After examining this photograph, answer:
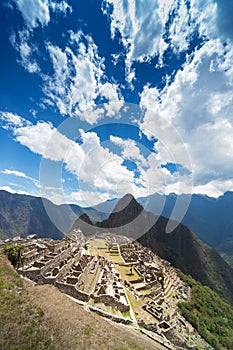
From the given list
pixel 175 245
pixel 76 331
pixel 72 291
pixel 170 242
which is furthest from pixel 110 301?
pixel 170 242

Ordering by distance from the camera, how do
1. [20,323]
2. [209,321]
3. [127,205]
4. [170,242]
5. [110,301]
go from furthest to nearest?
[127,205]
[170,242]
[209,321]
[110,301]
[20,323]

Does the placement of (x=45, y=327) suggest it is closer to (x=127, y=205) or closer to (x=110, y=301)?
(x=110, y=301)

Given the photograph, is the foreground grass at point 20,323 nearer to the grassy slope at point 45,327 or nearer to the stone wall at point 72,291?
the grassy slope at point 45,327

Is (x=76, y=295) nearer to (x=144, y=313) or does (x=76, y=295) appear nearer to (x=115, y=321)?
(x=115, y=321)

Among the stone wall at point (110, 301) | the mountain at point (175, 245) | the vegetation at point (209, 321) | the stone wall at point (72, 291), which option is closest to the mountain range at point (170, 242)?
the mountain at point (175, 245)

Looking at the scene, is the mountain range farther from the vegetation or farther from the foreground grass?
the foreground grass

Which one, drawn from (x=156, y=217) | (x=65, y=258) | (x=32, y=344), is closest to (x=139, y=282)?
(x=65, y=258)

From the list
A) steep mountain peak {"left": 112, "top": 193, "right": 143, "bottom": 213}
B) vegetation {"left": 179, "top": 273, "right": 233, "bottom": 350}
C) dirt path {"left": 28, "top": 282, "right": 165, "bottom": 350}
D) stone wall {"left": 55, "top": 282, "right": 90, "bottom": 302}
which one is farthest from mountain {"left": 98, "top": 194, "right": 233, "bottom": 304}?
dirt path {"left": 28, "top": 282, "right": 165, "bottom": 350}

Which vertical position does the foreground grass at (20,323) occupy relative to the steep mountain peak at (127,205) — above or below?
below
